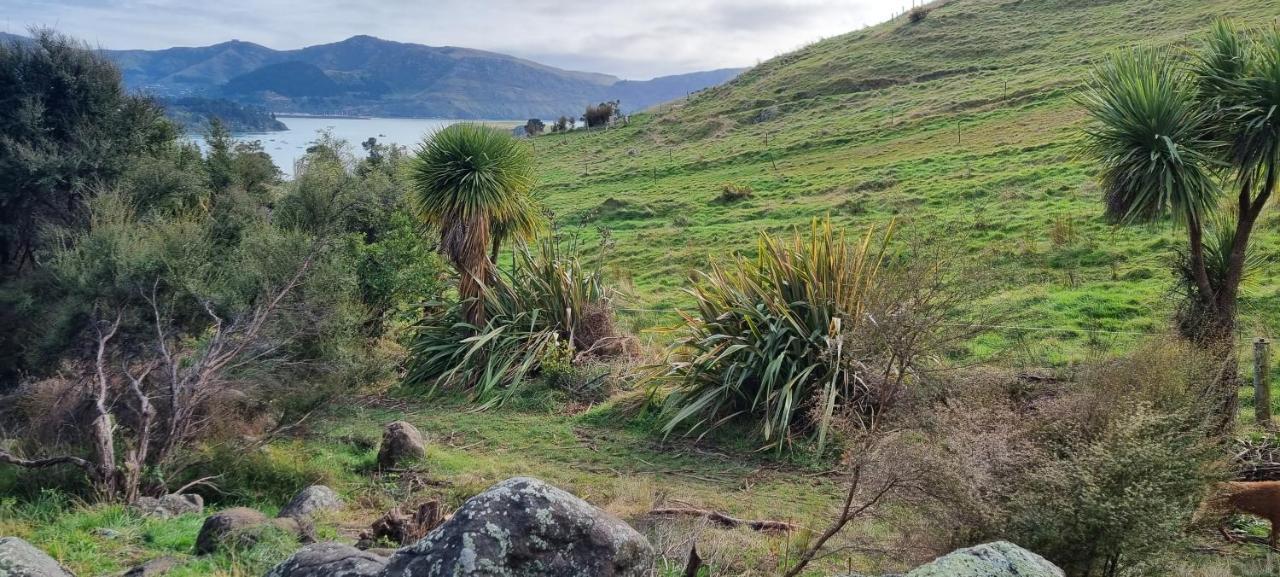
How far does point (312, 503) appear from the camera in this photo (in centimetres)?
719

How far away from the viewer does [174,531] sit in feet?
20.2

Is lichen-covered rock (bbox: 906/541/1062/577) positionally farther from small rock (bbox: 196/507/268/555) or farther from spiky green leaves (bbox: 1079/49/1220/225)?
spiky green leaves (bbox: 1079/49/1220/225)

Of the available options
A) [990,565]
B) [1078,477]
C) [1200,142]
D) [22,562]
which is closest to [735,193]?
[1200,142]

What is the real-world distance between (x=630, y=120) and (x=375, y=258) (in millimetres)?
40925

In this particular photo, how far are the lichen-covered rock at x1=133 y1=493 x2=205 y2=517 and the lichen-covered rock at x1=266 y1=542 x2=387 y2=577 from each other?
3.76m

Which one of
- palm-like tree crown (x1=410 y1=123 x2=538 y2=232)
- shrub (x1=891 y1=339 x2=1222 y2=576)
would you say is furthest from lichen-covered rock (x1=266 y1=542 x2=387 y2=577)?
palm-like tree crown (x1=410 y1=123 x2=538 y2=232)

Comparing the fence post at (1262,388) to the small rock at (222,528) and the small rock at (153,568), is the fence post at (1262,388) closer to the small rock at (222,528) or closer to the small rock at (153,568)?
the small rock at (222,528)

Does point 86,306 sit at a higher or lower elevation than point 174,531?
higher

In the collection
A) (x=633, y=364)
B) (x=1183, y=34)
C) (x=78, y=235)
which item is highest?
(x=1183, y=34)

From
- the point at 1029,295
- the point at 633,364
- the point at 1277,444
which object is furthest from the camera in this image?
the point at 1029,295

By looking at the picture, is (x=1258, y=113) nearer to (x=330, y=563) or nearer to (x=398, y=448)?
(x=330, y=563)

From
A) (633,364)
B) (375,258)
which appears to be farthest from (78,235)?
(633,364)

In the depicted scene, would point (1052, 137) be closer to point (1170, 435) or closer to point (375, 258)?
point (375, 258)

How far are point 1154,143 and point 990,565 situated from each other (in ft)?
22.8
